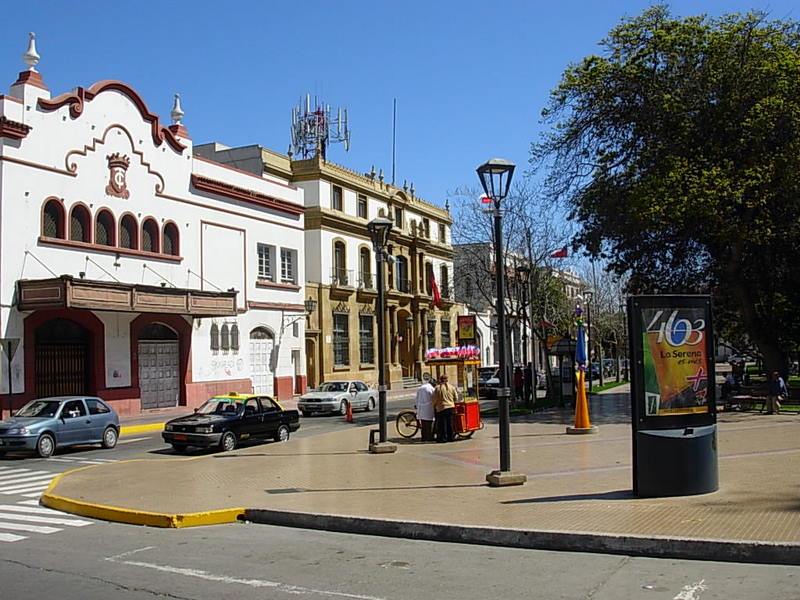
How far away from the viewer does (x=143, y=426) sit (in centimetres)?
2875

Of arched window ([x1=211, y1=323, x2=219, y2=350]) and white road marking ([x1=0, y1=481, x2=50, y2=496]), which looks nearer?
white road marking ([x1=0, y1=481, x2=50, y2=496])

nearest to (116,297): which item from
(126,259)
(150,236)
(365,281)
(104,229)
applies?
(126,259)

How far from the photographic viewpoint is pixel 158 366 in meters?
34.7

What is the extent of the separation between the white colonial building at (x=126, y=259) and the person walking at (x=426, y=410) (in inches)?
523

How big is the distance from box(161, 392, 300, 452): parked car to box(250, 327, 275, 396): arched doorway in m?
17.6

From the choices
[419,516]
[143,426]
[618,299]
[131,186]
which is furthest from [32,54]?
[618,299]

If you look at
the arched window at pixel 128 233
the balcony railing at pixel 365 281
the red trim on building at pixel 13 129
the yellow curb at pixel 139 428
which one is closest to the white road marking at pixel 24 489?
the yellow curb at pixel 139 428

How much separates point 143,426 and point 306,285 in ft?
73.4

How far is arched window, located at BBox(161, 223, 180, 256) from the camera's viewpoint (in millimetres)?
35188

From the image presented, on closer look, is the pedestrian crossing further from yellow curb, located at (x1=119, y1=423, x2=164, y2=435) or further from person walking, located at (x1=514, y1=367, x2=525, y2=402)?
person walking, located at (x1=514, y1=367, x2=525, y2=402)

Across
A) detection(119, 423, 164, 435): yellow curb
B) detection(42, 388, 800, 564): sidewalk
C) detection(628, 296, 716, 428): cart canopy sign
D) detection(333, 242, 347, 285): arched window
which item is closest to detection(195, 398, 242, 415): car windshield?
detection(42, 388, 800, 564): sidewalk

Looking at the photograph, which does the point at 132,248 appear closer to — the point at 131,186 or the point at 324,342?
the point at 131,186

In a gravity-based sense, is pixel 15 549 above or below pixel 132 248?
below

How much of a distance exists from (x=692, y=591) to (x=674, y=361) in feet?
14.7
